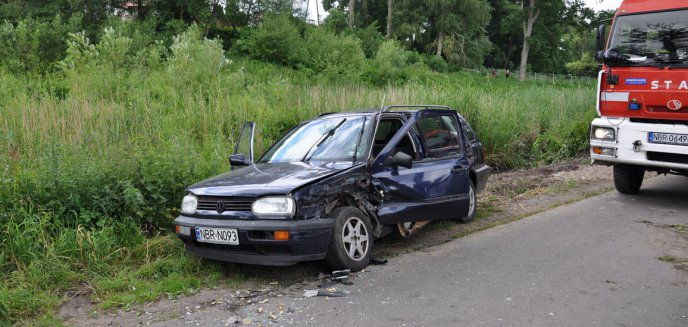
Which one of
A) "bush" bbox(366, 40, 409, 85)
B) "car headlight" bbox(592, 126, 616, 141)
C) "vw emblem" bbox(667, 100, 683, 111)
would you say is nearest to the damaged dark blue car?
"car headlight" bbox(592, 126, 616, 141)

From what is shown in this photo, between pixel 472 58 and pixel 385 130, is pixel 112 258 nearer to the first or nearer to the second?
pixel 385 130

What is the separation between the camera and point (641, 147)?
8031mm

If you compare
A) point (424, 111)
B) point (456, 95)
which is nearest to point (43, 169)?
point (424, 111)

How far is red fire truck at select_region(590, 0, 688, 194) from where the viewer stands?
7.76 metres

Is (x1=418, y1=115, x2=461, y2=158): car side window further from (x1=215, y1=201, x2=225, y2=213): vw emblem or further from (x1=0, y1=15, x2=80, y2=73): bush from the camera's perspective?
→ (x1=0, y1=15, x2=80, y2=73): bush

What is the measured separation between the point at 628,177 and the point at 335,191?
5.98 metres

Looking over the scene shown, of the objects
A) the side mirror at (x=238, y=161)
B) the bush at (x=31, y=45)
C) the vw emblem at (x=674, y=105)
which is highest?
the bush at (x=31, y=45)

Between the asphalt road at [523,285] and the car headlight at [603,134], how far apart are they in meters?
1.55

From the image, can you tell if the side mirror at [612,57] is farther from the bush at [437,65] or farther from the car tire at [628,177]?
the bush at [437,65]

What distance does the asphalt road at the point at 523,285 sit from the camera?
13.9ft

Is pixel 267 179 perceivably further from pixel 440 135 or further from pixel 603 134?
pixel 603 134

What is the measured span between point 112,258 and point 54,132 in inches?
119

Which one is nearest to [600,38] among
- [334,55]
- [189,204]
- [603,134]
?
[603,134]

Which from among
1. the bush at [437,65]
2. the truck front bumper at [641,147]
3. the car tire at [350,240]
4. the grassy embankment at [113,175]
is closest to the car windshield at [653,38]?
the truck front bumper at [641,147]
